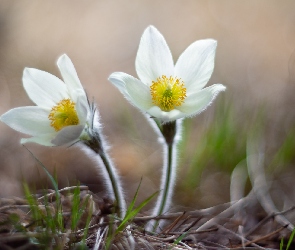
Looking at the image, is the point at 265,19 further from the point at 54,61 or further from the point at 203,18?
the point at 54,61

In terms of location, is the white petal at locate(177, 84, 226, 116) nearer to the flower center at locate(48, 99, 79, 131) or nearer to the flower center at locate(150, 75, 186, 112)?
the flower center at locate(150, 75, 186, 112)

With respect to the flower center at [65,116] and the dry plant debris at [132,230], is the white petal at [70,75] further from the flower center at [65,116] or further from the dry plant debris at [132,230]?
the dry plant debris at [132,230]

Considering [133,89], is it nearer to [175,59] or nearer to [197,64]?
[197,64]

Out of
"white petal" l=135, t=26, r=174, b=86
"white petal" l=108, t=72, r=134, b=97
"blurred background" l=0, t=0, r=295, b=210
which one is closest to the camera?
"white petal" l=108, t=72, r=134, b=97

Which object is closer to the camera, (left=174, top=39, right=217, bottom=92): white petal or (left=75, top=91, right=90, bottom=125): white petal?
(left=75, top=91, right=90, bottom=125): white petal

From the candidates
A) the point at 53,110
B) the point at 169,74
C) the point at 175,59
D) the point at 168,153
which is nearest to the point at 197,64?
the point at 169,74

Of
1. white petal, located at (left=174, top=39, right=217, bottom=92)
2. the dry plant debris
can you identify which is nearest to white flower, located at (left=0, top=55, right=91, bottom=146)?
the dry plant debris
